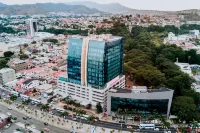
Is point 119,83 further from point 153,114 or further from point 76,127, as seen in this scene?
point 76,127

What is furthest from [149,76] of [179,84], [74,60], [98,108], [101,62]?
[74,60]

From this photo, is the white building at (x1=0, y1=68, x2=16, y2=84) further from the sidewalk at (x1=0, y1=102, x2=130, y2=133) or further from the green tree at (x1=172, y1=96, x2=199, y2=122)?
the green tree at (x1=172, y1=96, x2=199, y2=122)

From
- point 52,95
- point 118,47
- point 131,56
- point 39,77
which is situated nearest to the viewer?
point 118,47

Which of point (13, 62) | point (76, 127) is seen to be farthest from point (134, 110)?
point (13, 62)

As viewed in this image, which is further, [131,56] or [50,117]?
[131,56]

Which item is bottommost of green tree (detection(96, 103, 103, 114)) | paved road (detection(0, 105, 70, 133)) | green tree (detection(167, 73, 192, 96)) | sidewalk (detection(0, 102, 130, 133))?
paved road (detection(0, 105, 70, 133))

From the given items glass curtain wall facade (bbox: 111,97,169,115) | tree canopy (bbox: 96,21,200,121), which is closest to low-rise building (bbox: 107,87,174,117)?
glass curtain wall facade (bbox: 111,97,169,115)

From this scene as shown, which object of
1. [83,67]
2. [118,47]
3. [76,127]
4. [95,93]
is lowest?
[76,127]

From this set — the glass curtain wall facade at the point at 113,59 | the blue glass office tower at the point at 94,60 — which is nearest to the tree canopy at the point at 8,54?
the blue glass office tower at the point at 94,60
